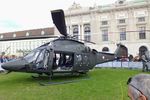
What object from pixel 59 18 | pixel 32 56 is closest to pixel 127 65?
pixel 32 56

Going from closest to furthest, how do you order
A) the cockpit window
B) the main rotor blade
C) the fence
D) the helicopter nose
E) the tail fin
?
the main rotor blade → the helicopter nose → the cockpit window → the tail fin → the fence

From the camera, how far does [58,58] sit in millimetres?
15305

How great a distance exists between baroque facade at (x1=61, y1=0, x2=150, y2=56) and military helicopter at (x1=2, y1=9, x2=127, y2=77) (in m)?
45.0

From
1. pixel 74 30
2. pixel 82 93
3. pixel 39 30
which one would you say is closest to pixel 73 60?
pixel 82 93

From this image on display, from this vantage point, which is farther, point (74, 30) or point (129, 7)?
point (74, 30)

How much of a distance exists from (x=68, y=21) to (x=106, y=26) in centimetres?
1213

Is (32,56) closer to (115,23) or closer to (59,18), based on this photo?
(59,18)

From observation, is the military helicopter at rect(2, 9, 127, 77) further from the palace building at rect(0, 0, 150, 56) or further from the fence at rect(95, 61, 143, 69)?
the palace building at rect(0, 0, 150, 56)

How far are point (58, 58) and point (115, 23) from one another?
53854 mm

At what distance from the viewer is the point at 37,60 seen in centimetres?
1381

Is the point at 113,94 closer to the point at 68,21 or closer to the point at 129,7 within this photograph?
the point at 129,7

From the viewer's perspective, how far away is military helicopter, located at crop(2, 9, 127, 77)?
1343 centimetres

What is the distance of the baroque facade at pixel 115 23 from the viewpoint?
63562mm

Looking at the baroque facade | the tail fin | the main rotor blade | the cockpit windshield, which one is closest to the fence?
the tail fin
